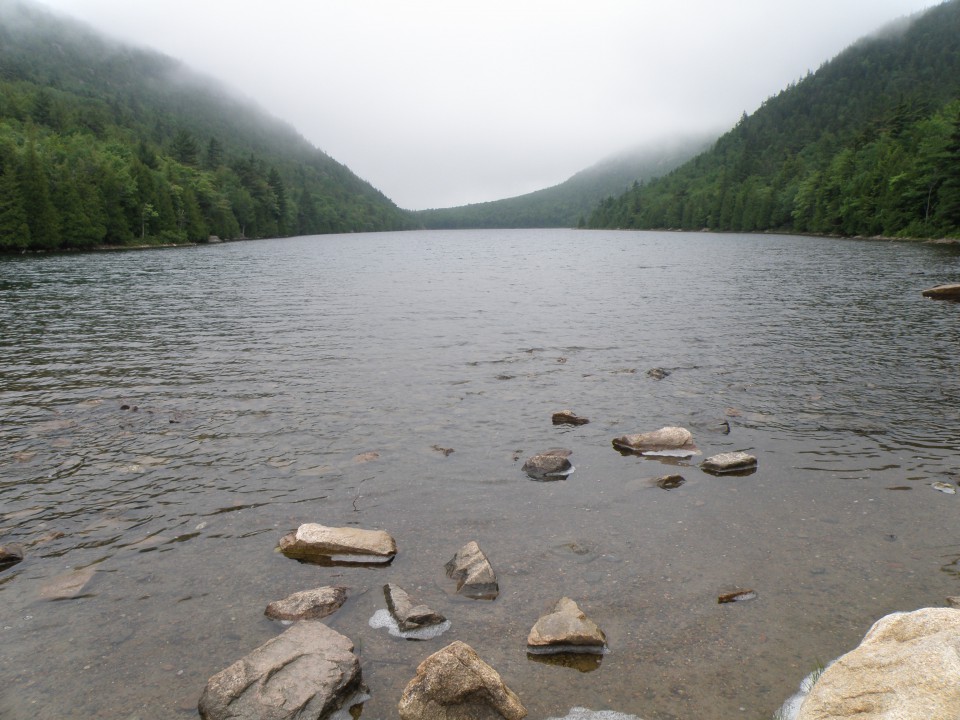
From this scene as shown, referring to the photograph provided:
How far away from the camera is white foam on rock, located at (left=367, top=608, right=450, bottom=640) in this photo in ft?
23.4

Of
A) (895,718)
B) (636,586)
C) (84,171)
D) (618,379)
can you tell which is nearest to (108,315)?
(618,379)

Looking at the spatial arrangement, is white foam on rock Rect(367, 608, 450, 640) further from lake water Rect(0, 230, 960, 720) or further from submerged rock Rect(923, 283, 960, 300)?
submerged rock Rect(923, 283, 960, 300)

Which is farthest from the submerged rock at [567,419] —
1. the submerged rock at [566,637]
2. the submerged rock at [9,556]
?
the submerged rock at [9,556]

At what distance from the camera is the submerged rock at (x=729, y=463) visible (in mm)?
11781

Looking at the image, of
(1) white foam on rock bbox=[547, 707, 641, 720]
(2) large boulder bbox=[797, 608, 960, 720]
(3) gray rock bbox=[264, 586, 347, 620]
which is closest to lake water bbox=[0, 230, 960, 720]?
(1) white foam on rock bbox=[547, 707, 641, 720]

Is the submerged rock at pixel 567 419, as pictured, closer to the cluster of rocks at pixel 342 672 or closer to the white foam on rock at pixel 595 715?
the cluster of rocks at pixel 342 672

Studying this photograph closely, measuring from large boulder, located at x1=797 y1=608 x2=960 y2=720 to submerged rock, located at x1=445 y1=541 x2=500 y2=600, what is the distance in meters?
4.25

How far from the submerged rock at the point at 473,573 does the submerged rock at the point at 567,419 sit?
21.4 ft

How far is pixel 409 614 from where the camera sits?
730 centimetres

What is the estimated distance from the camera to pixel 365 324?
29734 millimetres

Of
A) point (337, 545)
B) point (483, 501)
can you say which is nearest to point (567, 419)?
point (483, 501)

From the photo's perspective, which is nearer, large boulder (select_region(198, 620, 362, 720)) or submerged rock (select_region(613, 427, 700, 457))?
large boulder (select_region(198, 620, 362, 720))

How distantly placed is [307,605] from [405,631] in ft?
4.85

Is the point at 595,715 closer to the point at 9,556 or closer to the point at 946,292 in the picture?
the point at 9,556
